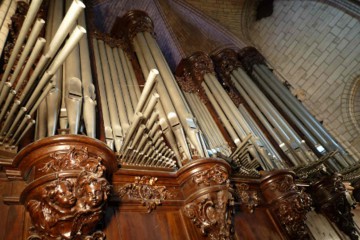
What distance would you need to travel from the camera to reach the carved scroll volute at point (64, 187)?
1696mm

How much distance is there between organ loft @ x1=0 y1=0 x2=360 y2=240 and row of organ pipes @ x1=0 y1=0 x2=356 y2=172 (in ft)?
0.07

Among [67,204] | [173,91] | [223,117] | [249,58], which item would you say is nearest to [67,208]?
[67,204]

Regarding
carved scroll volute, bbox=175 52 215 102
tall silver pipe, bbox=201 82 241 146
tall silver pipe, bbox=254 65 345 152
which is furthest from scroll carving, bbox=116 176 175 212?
tall silver pipe, bbox=254 65 345 152

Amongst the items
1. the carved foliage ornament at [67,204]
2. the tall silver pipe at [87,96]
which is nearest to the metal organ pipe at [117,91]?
the tall silver pipe at [87,96]

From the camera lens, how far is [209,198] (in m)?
2.51

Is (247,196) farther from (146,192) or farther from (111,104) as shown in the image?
(111,104)

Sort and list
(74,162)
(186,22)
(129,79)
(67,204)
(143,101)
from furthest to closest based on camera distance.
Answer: (186,22), (129,79), (143,101), (74,162), (67,204)

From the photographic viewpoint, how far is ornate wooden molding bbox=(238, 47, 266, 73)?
7262 mm

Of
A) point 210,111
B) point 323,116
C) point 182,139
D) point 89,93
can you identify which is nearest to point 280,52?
point 323,116

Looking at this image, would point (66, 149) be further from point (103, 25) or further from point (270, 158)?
point (103, 25)

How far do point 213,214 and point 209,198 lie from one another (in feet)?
0.47

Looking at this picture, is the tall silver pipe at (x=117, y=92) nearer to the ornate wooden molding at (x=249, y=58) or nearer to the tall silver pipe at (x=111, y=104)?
→ the tall silver pipe at (x=111, y=104)

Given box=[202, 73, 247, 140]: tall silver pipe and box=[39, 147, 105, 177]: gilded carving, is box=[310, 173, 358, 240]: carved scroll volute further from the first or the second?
box=[39, 147, 105, 177]: gilded carving

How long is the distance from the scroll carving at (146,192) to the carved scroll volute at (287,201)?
1.44 m
